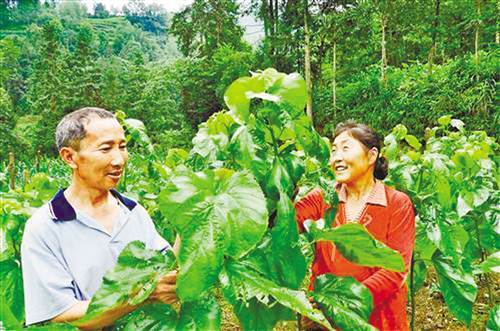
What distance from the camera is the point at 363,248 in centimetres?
108

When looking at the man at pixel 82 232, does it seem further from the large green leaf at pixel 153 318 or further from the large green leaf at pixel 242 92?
the large green leaf at pixel 242 92

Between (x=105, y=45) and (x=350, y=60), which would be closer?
(x=350, y=60)

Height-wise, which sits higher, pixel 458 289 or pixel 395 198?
pixel 395 198

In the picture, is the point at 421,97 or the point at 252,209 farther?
the point at 421,97

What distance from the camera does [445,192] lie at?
1.97 m

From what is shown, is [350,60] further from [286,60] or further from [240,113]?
[240,113]

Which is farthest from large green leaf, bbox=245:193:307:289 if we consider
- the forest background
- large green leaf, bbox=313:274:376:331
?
the forest background

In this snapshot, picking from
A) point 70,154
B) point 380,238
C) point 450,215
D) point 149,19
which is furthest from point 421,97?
point 149,19

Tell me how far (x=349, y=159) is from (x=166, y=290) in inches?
30.6

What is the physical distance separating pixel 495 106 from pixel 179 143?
976cm

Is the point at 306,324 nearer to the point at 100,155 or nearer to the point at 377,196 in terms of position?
the point at 377,196

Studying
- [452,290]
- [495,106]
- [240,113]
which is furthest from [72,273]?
[495,106]

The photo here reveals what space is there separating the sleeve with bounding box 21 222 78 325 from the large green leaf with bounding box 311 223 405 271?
574mm

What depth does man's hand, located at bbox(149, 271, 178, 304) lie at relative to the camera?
3.11ft
